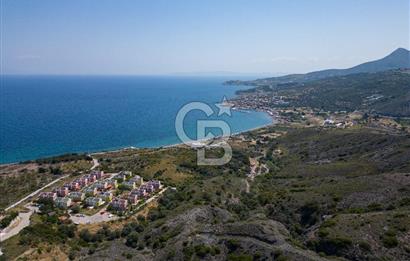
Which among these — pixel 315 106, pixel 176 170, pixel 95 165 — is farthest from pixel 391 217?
pixel 315 106

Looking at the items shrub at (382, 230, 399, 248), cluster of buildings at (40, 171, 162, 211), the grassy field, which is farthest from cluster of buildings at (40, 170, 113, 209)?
shrub at (382, 230, 399, 248)

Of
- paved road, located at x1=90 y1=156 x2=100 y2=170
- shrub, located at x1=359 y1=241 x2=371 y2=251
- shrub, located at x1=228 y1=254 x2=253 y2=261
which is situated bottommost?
paved road, located at x1=90 y1=156 x2=100 y2=170

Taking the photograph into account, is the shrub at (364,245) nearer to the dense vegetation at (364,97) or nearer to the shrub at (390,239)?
the shrub at (390,239)

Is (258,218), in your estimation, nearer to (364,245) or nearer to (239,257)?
(239,257)

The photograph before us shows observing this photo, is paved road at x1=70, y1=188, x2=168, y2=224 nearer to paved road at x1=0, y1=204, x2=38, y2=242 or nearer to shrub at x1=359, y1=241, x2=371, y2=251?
paved road at x1=0, y1=204, x2=38, y2=242

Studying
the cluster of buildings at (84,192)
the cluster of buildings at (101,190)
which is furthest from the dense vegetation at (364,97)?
the cluster of buildings at (84,192)

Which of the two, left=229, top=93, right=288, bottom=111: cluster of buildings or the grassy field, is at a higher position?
the grassy field

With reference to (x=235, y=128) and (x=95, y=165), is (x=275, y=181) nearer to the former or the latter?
(x=95, y=165)
